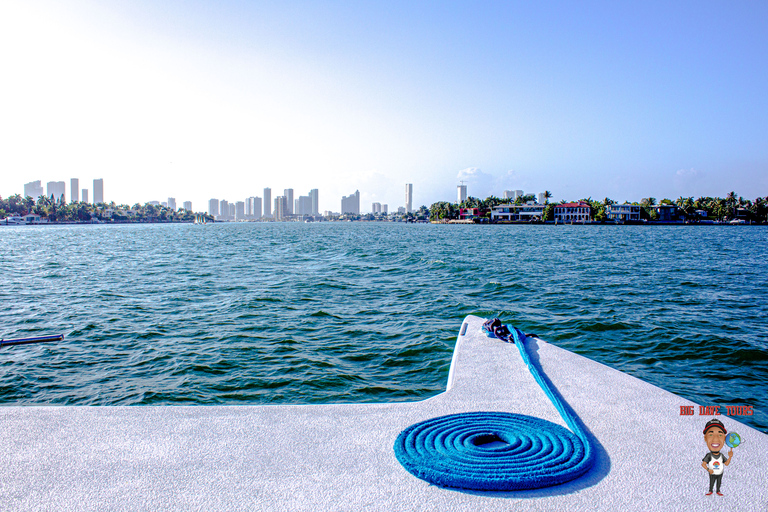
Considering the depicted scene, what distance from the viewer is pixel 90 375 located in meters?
8.23

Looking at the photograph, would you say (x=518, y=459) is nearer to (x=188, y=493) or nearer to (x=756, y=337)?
(x=188, y=493)

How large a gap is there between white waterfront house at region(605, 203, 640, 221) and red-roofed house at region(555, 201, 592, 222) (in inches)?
292

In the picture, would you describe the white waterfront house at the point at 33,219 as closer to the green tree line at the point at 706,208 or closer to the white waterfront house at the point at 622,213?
the green tree line at the point at 706,208

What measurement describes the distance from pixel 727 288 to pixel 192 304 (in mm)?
20651

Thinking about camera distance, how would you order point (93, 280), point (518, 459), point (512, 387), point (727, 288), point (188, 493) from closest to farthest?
point (188, 493) < point (518, 459) < point (512, 387) < point (727, 288) < point (93, 280)

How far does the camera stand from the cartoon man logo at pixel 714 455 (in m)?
3.15

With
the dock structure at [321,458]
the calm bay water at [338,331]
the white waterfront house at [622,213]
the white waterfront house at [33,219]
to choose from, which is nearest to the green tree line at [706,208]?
the white waterfront house at [622,213]

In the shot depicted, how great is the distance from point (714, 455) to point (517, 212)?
16282 centimetres

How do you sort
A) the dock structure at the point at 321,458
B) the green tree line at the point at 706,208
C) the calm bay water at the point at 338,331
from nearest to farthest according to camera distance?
the dock structure at the point at 321,458
the calm bay water at the point at 338,331
the green tree line at the point at 706,208

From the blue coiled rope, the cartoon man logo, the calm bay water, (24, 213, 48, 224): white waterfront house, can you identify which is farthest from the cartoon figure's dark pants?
(24, 213, 48, 224): white waterfront house

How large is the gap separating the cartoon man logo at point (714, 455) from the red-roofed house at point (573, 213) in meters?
154

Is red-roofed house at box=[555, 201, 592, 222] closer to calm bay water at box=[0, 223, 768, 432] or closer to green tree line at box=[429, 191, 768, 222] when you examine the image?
green tree line at box=[429, 191, 768, 222]

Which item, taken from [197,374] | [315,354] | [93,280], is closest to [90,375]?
[197,374]

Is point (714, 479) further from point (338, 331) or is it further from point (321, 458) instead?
point (338, 331)
